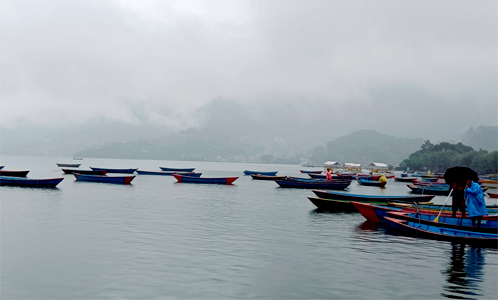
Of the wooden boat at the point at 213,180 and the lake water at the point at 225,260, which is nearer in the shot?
the lake water at the point at 225,260

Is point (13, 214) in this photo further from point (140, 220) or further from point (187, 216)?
point (187, 216)

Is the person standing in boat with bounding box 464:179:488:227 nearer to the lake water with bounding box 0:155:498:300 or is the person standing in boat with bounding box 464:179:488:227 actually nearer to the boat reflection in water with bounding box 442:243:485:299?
the boat reflection in water with bounding box 442:243:485:299

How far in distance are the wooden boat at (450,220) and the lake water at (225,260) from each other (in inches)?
47.0

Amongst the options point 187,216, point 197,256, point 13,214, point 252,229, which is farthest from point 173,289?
point 13,214

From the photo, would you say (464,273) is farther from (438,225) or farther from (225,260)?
(225,260)

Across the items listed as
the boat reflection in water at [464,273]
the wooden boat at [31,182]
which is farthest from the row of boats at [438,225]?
the wooden boat at [31,182]

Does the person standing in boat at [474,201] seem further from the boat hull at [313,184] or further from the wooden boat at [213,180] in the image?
the wooden boat at [213,180]

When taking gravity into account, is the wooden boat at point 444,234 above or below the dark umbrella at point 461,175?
below

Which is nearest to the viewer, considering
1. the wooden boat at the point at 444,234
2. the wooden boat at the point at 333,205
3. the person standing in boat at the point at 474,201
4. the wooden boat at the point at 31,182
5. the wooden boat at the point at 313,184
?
the wooden boat at the point at 444,234

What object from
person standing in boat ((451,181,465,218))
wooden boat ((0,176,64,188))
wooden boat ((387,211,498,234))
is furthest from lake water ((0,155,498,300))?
wooden boat ((0,176,64,188))

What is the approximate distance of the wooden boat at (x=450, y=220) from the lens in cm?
2566

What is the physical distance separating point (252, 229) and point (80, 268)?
46.3ft

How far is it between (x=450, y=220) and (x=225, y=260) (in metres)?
15.5

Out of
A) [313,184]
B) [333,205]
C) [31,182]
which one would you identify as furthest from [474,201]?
[31,182]
